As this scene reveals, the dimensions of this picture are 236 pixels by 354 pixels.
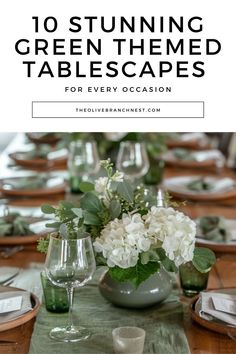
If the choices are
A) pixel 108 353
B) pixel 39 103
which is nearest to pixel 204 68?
pixel 39 103

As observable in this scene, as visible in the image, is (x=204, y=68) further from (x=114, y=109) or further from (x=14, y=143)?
(x=14, y=143)

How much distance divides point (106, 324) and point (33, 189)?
1266 mm

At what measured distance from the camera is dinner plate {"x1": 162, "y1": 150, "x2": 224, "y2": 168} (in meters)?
3.13

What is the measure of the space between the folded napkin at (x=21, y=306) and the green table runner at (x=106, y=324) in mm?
33

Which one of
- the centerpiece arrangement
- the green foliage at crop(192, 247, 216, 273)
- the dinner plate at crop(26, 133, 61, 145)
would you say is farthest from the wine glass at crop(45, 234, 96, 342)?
the dinner plate at crop(26, 133, 61, 145)

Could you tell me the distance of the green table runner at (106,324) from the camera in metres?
1.26

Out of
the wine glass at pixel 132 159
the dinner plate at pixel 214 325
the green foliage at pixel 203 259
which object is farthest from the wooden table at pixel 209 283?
the wine glass at pixel 132 159

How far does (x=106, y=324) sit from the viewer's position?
4.53 feet

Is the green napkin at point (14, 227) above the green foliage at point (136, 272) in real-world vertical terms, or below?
above

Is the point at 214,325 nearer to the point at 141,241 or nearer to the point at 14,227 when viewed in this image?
the point at 141,241

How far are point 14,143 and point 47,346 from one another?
2.40 m

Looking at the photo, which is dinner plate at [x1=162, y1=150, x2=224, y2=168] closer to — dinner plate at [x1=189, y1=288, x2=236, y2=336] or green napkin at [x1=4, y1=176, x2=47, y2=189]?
green napkin at [x1=4, y1=176, x2=47, y2=189]

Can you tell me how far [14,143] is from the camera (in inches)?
141

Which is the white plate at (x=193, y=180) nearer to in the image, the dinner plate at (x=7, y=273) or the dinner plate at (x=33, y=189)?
the dinner plate at (x=33, y=189)
